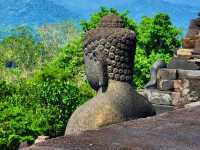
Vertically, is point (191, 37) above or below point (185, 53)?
above

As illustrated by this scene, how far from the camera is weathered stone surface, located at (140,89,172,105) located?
12828mm

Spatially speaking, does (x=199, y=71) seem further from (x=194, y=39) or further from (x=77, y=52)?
(x=77, y=52)

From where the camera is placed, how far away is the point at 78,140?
159 inches

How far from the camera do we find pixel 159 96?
12914mm

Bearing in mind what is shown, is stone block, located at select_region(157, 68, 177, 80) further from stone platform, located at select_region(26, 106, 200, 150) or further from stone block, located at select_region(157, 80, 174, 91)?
stone platform, located at select_region(26, 106, 200, 150)

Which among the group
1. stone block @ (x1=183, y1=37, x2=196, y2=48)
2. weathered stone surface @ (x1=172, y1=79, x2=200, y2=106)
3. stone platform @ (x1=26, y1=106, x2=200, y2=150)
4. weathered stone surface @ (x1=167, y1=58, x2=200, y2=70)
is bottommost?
stone platform @ (x1=26, y1=106, x2=200, y2=150)

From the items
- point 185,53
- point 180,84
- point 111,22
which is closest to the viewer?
point 111,22

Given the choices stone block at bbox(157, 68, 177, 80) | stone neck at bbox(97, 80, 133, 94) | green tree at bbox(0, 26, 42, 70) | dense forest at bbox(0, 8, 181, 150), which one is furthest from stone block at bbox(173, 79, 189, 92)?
green tree at bbox(0, 26, 42, 70)

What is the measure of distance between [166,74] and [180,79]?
46cm

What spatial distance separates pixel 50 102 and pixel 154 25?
21447mm

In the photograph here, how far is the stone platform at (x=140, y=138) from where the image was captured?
3872 mm

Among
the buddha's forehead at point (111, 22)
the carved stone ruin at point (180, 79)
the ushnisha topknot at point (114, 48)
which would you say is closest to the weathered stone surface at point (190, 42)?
the carved stone ruin at point (180, 79)

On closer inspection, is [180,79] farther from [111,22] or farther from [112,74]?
[112,74]

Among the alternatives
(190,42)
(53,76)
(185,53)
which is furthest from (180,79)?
(53,76)
